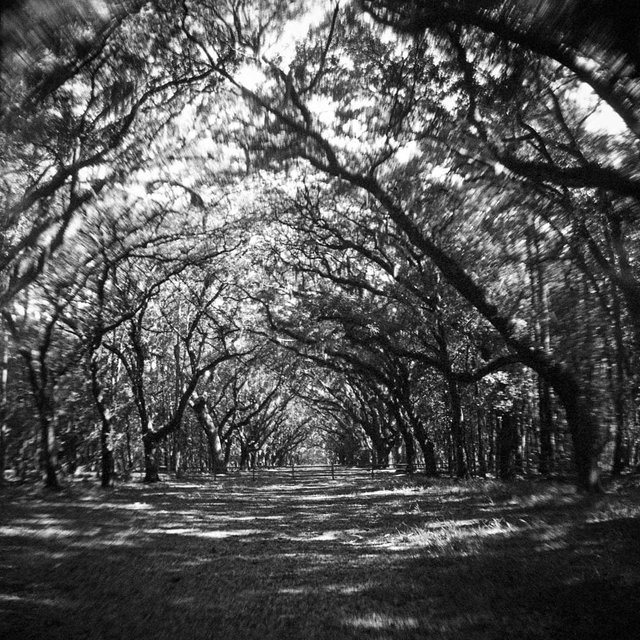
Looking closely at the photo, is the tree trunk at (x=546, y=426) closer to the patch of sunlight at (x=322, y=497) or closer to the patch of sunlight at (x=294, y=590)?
the patch of sunlight at (x=322, y=497)

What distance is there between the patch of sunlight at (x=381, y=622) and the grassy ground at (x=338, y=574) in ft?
0.05

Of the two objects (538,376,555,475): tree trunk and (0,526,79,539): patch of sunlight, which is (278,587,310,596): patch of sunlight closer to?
(0,526,79,539): patch of sunlight

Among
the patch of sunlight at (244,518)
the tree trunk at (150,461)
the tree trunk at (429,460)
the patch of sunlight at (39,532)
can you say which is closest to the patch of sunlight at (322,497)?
the patch of sunlight at (244,518)

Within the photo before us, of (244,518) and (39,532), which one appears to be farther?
(244,518)

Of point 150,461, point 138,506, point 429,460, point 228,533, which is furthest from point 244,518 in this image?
point 429,460

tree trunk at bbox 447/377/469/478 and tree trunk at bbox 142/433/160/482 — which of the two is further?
tree trunk at bbox 142/433/160/482

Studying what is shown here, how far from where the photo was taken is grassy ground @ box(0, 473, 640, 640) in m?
3.98

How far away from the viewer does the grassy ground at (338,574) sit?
3982mm

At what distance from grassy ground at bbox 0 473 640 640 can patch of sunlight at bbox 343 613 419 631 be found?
0.02m

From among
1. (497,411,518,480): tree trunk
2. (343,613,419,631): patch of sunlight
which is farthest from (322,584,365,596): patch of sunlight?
(497,411,518,480): tree trunk

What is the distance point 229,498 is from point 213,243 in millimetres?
8217

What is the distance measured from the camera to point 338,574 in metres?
5.82

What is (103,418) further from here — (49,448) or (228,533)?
(228,533)

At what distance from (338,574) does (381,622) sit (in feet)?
5.78
